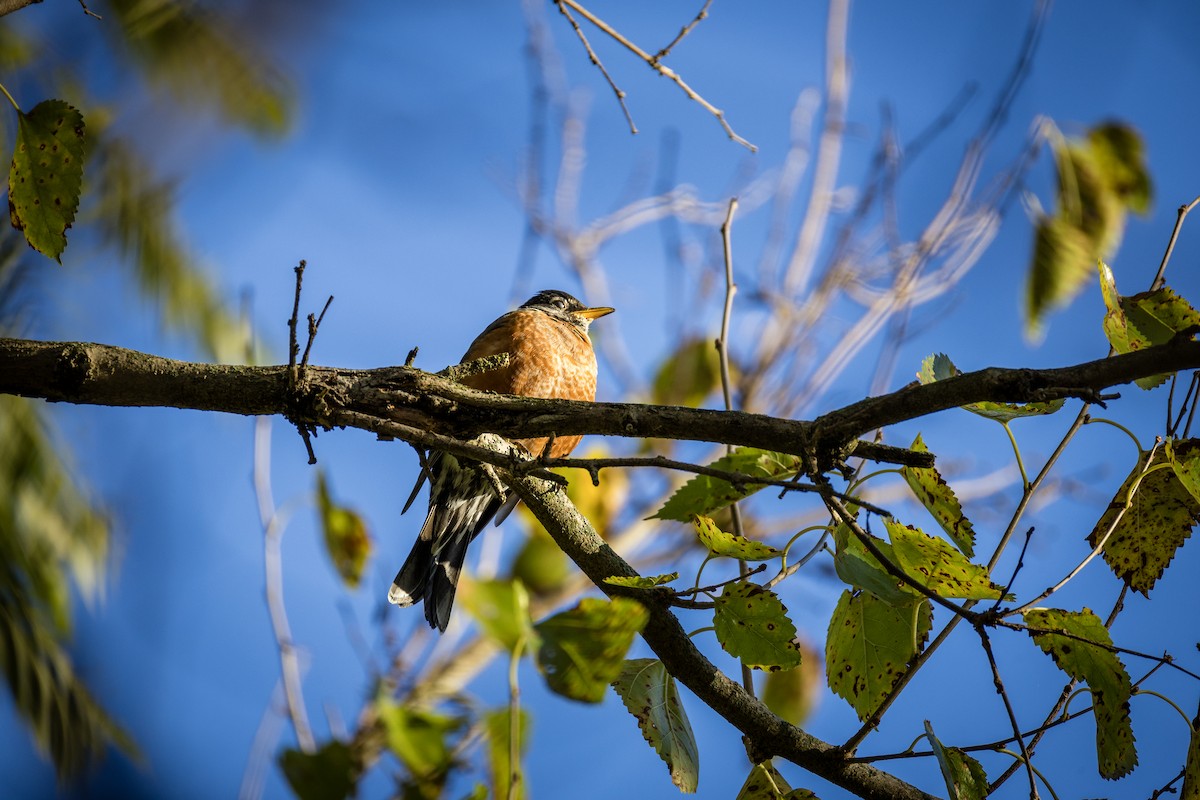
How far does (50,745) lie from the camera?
6180 mm

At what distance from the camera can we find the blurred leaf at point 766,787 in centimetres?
190

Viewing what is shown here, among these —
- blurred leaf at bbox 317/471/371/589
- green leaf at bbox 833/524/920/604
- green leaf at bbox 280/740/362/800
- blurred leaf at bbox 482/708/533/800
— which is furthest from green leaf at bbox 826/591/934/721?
blurred leaf at bbox 317/471/371/589

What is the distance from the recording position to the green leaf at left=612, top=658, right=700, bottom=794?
6.01 ft

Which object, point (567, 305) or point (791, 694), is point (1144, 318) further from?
point (791, 694)

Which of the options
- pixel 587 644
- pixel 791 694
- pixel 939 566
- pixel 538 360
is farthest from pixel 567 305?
pixel 587 644

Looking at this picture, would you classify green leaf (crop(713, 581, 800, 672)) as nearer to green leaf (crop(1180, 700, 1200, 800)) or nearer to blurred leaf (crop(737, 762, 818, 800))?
blurred leaf (crop(737, 762, 818, 800))

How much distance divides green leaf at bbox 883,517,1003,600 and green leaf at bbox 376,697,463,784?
0.89 metres

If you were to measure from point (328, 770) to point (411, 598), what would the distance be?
2.32 metres

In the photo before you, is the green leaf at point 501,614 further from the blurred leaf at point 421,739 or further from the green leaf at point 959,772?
the green leaf at point 959,772

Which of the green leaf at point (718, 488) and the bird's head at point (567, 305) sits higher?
the bird's head at point (567, 305)

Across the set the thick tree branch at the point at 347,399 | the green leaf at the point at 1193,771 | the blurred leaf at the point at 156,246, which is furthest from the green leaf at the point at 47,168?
the blurred leaf at the point at 156,246

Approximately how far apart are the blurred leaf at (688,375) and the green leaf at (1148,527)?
4355 mm

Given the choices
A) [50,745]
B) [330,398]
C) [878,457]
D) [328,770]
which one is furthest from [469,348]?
[50,745]

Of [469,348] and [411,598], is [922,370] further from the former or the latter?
[469,348]
